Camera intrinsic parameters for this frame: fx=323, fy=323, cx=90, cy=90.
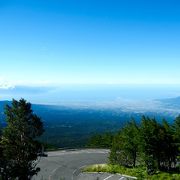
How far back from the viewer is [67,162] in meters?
64.5

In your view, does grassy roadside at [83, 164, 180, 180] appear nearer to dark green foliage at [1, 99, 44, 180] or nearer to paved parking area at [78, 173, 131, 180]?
paved parking area at [78, 173, 131, 180]

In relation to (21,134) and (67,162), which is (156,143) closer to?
(67,162)

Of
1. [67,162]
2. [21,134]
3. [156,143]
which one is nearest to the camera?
[21,134]

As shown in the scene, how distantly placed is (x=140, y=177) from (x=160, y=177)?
9.79 feet

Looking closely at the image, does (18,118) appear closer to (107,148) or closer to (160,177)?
(160,177)

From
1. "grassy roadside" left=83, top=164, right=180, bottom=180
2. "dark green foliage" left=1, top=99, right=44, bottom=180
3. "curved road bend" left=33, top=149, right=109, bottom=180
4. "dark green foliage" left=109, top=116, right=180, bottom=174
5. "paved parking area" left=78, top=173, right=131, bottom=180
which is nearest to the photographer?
"dark green foliage" left=1, top=99, right=44, bottom=180

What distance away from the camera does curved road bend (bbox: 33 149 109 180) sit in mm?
54400

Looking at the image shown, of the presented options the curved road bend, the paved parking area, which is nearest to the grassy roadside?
the paved parking area

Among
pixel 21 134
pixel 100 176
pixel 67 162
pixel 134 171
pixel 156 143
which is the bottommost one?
pixel 67 162

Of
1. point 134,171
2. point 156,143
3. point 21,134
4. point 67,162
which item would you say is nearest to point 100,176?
point 134,171

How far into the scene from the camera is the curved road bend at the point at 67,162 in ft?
178

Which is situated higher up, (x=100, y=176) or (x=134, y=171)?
(x=134, y=171)

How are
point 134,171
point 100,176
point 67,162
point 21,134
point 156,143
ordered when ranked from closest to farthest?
point 21,134
point 156,143
point 100,176
point 134,171
point 67,162

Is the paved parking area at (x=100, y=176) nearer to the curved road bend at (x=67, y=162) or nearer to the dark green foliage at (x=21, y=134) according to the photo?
the curved road bend at (x=67, y=162)
